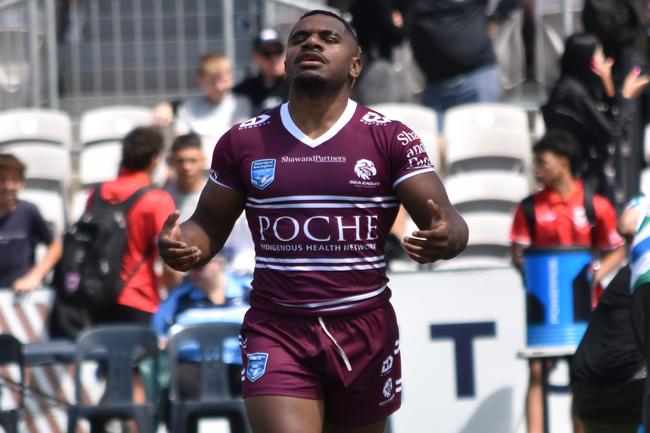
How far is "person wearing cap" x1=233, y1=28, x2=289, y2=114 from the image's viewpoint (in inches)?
406

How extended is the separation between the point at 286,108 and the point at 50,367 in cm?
387

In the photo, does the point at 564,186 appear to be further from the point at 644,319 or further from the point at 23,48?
the point at 23,48

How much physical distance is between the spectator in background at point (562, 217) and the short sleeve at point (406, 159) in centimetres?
321

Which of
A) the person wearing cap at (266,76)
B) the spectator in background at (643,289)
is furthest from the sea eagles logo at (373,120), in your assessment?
the person wearing cap at (266,76)

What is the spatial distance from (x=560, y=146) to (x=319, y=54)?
11.9 ft

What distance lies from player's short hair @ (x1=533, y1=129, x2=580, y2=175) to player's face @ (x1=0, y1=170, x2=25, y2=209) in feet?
10.1

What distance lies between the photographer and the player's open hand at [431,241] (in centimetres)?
466

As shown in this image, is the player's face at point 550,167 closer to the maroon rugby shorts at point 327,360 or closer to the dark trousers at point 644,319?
the dark trousers at point 644,319

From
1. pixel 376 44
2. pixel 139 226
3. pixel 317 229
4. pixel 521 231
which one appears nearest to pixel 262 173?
pixel 317 229

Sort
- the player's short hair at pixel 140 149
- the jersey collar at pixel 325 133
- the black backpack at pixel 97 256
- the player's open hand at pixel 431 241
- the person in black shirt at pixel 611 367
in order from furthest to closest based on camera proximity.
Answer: the player's short hair at pixel 140 149 < the black backpack at pixel 97 256 < the person in black shirt at pixel 611 367 < the jersey collar at pixel 325 133 < the player's open hand at pixel 431 241

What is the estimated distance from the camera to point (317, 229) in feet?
16.3

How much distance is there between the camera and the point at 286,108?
5.18 meters

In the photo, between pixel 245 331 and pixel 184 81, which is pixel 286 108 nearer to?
pixel 245 331

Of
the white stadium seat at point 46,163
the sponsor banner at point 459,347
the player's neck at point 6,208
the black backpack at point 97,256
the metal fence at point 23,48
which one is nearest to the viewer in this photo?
the sponsor banner at point 459,347
